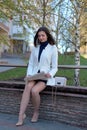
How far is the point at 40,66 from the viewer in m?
5.83

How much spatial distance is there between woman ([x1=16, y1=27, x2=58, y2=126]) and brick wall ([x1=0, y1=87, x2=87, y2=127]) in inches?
9.6

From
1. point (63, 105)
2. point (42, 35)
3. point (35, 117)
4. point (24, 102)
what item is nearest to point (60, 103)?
point (63, 105)

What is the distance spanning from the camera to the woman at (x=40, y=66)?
5684 mm

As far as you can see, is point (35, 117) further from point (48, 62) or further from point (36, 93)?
point (48, 62)

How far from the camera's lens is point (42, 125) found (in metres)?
5.75

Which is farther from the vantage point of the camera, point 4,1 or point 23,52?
point 23,52

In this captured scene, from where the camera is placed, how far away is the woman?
568 centimetres

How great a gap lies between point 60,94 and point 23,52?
28.8 feet

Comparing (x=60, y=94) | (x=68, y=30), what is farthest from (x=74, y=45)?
(x=60, y=94)

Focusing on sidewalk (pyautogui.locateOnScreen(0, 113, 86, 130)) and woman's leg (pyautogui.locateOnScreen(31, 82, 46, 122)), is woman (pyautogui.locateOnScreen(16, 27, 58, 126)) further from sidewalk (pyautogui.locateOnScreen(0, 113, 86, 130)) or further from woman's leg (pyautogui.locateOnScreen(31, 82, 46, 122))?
sidewalk (pyautogui.locateOnScreen(0, 113, 86, 130))

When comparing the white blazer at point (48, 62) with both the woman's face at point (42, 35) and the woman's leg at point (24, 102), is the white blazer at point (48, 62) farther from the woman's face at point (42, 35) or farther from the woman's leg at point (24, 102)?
the woman's leg at point (24, 102)

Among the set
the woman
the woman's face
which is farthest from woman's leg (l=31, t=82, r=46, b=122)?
the woman's face

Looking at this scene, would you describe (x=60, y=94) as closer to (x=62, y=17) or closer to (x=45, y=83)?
(x=45, y=83)

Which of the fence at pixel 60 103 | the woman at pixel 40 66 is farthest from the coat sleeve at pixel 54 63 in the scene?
the fence at pixel 60 103
